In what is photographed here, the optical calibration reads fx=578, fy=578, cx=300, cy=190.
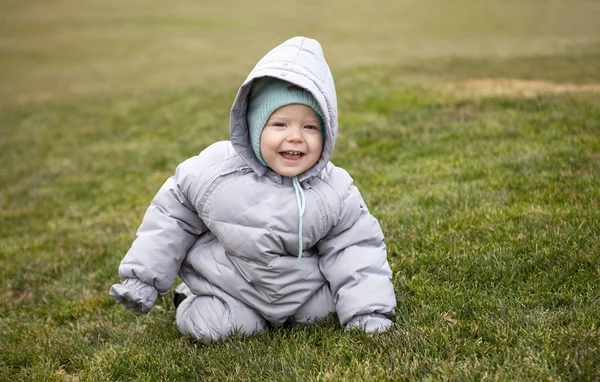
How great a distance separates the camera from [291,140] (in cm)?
345

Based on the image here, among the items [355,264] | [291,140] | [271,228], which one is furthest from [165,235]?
[355,264]

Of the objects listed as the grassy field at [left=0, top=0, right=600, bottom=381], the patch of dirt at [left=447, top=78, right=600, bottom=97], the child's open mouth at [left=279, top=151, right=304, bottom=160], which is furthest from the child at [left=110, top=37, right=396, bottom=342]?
the patch of dirt at [left=447, top=78, right=600, bottom=97]

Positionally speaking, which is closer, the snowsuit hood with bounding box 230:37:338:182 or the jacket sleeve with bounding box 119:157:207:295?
the snowsuit hood with bounding box 230:37:338:182

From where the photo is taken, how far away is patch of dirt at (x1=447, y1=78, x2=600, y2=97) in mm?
9496

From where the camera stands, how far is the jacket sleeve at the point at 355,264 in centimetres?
349

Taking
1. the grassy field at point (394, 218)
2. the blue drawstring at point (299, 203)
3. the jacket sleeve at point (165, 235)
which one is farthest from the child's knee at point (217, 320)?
the blue drawstring at point (299, 203)

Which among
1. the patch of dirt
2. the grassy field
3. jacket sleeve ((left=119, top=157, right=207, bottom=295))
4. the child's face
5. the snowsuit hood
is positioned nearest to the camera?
the grassy field

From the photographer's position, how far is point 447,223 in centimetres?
481

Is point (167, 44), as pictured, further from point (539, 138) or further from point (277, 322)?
point (277, 322)

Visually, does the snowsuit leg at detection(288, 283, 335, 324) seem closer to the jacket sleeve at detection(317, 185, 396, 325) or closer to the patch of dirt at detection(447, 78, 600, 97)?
the jacket sleeve at detection(317, 185, 396, 325)

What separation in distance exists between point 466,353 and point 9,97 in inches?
721

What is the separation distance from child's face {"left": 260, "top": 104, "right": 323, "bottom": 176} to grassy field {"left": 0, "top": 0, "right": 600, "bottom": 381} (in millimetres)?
1035

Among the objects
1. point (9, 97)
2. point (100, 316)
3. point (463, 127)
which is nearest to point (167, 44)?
point (9, 97)

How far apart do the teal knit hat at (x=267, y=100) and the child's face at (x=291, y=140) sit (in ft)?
0.14
